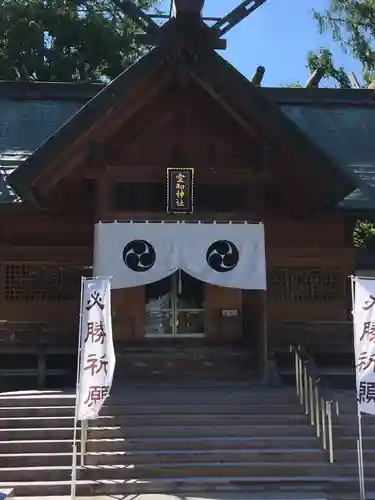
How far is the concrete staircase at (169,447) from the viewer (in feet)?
26.8

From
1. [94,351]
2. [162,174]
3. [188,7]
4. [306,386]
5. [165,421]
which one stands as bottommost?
[165,421]

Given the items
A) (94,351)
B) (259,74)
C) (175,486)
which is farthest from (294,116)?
(175,486)

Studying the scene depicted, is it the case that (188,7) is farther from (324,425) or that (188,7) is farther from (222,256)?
(324,425)

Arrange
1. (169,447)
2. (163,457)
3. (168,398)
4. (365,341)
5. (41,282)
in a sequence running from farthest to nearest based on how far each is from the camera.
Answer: (41,282), (168,398), (169,447), (163,457), (365,341)

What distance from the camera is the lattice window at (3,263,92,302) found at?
12.2m

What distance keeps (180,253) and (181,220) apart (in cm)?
62

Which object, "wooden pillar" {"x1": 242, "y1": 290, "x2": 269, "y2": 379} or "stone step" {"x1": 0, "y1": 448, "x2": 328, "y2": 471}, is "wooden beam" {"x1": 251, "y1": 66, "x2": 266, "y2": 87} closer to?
"wooden pillar" {"x1": 242, "y1": 290, "x2": 269, "y2": 379}

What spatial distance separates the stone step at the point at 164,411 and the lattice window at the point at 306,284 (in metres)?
3.04

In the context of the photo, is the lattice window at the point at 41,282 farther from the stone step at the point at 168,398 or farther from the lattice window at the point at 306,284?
the lattice window at the point at 306,284

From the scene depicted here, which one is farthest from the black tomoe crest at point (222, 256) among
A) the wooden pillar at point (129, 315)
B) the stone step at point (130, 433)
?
the stone step at point (130, 433)

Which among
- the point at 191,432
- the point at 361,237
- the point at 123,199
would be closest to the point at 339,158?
the point at 123,199

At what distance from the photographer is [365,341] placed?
7695 mm

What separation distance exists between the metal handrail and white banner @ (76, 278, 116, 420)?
120 inches

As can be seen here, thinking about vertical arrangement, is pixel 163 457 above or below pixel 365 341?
below
